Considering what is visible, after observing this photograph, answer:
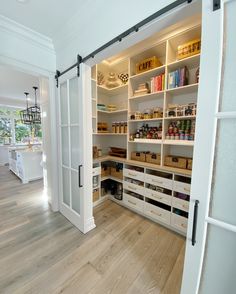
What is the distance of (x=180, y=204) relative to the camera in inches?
76.2

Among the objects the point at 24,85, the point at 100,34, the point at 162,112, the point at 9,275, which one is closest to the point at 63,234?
the point at 9,275

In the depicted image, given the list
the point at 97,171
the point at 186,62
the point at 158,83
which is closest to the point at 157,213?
the point at 97,171

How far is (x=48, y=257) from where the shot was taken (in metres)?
1.64

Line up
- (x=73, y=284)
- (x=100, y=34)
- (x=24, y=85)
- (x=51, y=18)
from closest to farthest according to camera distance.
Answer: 1. (x=73, y=284)
2. (x=100, y=34)
3. (x=51, y=18)
4. (x=24, y=85)

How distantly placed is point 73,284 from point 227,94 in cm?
194

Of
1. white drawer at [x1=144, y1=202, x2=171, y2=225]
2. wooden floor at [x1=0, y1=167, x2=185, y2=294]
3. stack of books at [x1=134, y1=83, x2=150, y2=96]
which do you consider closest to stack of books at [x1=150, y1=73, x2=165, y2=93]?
stack of books at [x1=134, y1=83, x2=150, y2=96]

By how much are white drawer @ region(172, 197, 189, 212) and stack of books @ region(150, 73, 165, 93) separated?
160 cm

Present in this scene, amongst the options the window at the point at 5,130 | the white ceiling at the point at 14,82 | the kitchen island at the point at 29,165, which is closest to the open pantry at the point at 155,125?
the white ceiling at the point at 14,82

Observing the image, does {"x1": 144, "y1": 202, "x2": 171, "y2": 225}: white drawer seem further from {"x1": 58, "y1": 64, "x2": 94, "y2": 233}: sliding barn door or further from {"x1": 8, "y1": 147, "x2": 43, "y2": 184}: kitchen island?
{"x1": 8, "y1": 147, "x2": 43, "y2": 184}: kitchen island

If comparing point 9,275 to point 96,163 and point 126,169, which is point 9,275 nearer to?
point 96,163

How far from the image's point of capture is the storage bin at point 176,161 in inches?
79.8

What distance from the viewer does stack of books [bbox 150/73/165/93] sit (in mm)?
2170

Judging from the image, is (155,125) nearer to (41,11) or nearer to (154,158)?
(154,158)

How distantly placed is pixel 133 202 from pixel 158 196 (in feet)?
1.74
